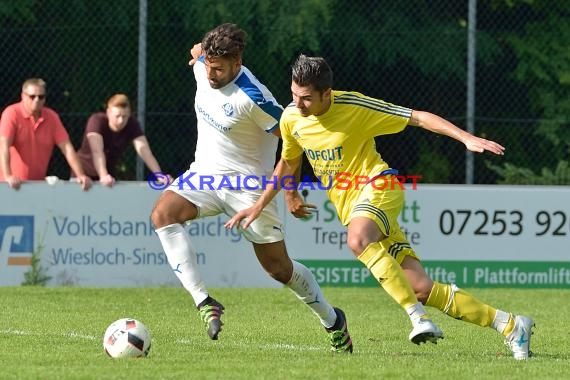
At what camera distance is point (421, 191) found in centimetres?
1348

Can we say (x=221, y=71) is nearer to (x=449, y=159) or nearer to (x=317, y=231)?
(x=317, y=231)

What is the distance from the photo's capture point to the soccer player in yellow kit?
7336mm

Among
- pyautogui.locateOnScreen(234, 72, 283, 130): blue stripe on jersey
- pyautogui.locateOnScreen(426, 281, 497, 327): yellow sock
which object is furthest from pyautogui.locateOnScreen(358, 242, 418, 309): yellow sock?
pyautogui.locateOnScreen(234, 72, 283, 130): blue stripe on jersey

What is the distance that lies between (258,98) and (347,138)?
839 mm

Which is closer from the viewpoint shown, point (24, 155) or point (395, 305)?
point (395, 305)

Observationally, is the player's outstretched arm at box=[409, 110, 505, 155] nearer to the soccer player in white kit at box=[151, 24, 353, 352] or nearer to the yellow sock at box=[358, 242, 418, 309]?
the yellow sock at box=[358, 242, 418, 309]

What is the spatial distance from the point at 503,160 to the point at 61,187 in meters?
6.03

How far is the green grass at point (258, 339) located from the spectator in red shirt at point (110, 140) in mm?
1351

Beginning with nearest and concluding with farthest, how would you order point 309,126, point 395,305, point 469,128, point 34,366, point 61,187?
point 34,366
point 309,126
point 395,305
point 61,187
point 469,128

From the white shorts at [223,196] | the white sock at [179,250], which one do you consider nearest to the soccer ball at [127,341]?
the white sock at [179,250]

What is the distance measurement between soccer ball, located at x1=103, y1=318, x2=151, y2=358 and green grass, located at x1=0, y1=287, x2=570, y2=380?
0.07 metres

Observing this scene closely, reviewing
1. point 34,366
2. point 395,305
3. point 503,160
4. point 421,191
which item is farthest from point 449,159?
point 34,366

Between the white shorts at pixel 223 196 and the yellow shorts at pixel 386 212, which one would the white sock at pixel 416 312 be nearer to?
the yellow shorts at pixel 386 212

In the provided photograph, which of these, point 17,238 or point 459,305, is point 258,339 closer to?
point 459,305
